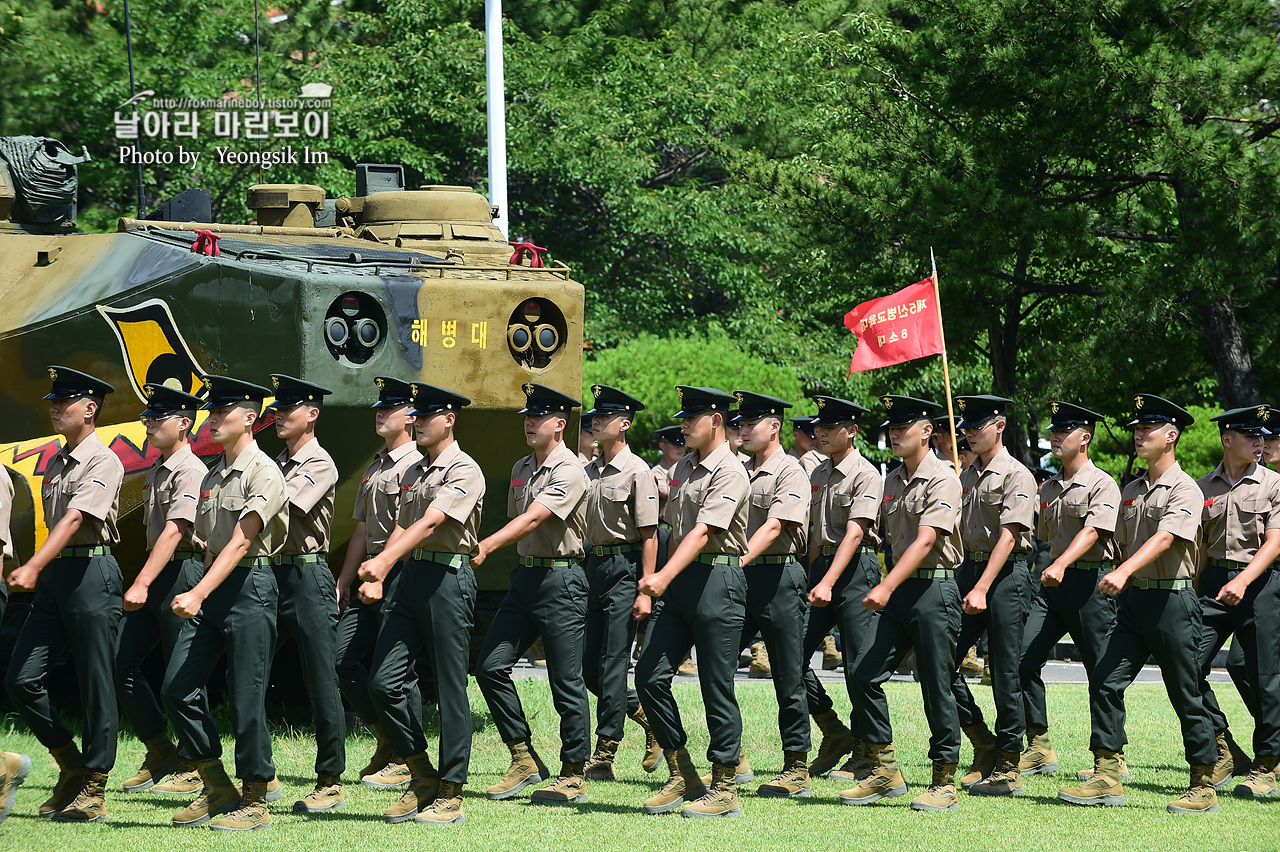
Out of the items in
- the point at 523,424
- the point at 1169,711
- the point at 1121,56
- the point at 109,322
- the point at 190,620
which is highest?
the point at 1121,56

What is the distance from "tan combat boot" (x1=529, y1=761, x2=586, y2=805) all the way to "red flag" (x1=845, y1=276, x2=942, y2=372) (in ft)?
22.9

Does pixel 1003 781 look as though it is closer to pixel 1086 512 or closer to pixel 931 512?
pixel 1086 512

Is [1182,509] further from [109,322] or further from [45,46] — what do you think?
[45,46]

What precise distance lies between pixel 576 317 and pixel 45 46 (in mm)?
14515

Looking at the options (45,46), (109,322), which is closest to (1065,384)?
(109,322)

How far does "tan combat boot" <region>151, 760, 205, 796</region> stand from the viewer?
7.83 m

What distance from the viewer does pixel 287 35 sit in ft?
90.3

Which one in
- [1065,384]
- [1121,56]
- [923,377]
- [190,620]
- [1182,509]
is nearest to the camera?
[190,620]

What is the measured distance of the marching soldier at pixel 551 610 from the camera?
7770 mm

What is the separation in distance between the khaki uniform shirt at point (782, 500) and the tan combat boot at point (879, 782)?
3.45 feet

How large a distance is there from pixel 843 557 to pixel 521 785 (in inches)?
77.7

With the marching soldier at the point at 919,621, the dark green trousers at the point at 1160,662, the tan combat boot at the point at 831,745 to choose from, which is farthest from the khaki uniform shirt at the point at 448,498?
the dark green trousers at the point at 1160,662

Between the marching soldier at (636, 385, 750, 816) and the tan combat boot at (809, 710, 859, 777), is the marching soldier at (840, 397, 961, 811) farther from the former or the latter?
the tan combat boot at (809, 710, 859, 777)

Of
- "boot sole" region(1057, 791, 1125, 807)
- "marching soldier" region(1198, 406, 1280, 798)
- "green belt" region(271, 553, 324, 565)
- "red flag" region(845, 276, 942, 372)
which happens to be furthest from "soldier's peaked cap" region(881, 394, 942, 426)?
"red flag" region(845, 276, 942, 372)
